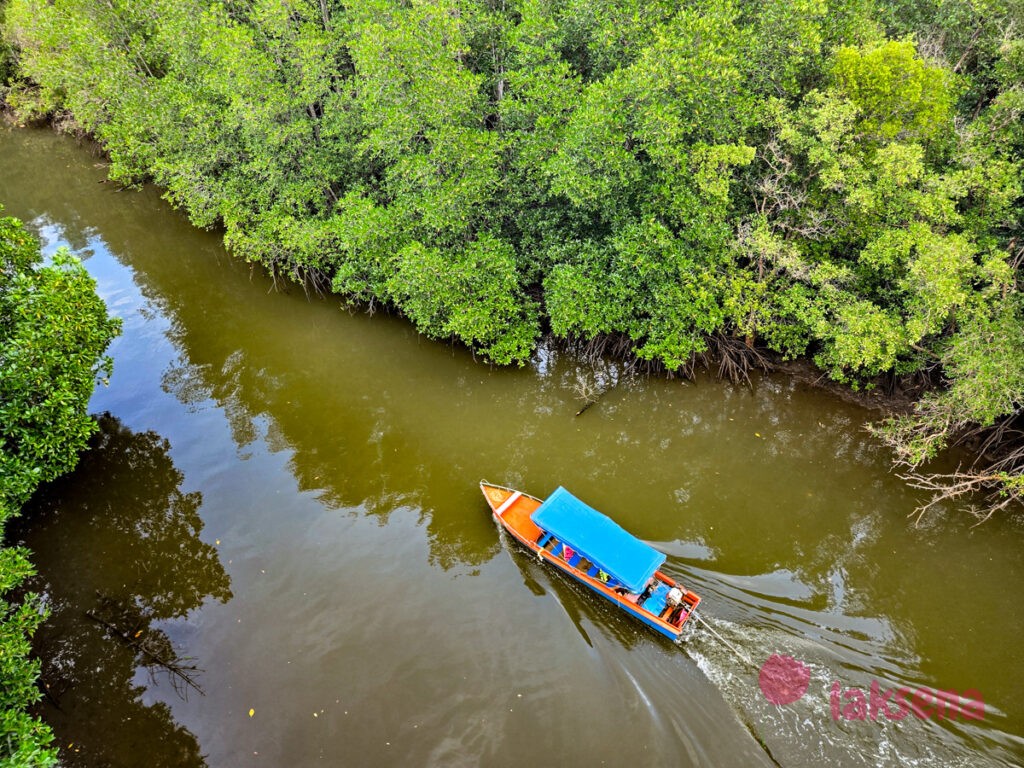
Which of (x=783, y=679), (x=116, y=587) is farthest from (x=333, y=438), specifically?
(x=783, y=679)

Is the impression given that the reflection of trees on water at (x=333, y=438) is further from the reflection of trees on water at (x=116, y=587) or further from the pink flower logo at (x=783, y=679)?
the pink flower logo at (x=783, y=679)

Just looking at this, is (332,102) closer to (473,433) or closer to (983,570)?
(473,433)

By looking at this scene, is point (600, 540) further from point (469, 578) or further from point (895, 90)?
point (895, 90)

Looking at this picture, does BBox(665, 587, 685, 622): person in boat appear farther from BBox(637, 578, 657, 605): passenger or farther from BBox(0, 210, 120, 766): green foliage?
BBox(0, 210, 120, 766): green foliage

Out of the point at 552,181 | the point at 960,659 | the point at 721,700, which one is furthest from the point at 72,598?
the point at 960,659

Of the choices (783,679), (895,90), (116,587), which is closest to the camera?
(783,679)

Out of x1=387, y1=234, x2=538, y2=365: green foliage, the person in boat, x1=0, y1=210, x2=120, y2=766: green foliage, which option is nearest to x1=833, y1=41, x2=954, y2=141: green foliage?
x1=387, y1=234, x2=538, y2=365: green foliage
